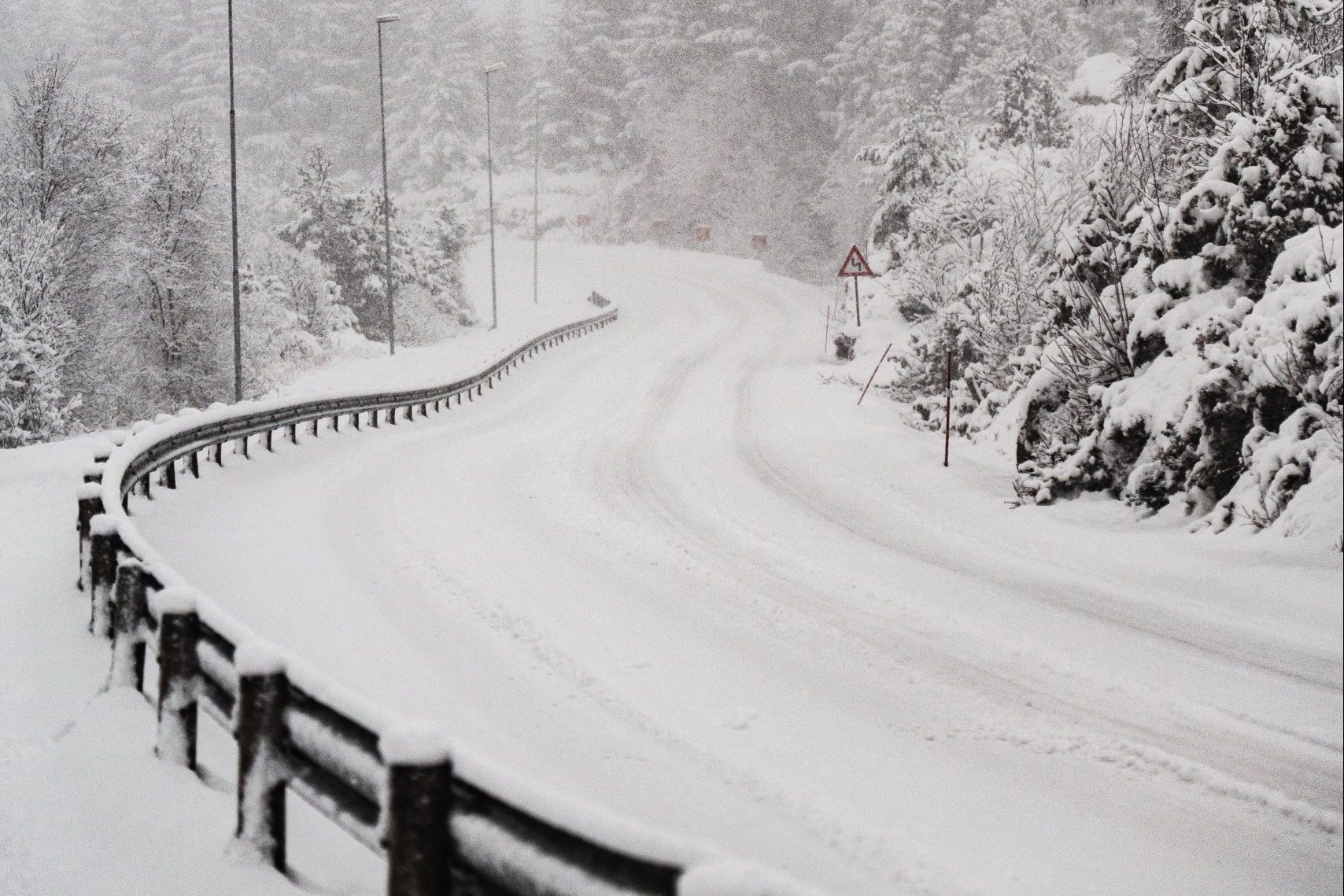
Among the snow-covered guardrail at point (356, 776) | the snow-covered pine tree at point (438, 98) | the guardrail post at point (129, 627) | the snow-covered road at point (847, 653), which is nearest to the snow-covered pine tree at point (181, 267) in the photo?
the snow-covered road at point (847, 653)

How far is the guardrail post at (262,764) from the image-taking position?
179 inches

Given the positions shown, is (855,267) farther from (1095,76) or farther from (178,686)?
(178,686)

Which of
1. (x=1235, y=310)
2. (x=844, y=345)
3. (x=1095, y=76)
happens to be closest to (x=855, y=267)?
(x=844, y=345)

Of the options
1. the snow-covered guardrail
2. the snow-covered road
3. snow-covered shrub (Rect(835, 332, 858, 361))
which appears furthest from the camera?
snow-covered shrub (Rect(835, 332, 858, 361))

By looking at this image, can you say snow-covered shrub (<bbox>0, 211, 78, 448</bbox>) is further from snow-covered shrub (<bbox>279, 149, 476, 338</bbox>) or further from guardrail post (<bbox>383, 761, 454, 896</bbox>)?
guardrail post (<bbox>383, 761, 454, 896</bbox>)

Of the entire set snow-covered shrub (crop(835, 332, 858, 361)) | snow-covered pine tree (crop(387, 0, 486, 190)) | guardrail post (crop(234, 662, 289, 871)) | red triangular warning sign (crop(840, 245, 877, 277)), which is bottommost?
snow-covered shrub (crop(835, 332, 858, 361))

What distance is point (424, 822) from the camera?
3406mm

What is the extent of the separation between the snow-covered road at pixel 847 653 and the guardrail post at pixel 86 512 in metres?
0.79

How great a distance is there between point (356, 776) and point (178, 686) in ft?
7.16

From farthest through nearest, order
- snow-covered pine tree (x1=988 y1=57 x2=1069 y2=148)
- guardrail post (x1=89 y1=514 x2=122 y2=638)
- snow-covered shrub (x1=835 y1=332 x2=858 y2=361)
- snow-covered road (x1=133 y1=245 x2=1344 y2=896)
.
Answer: snow-covered pine tree (x1=988 y1=57 x2=1069 y2=148), snow-covered shrub (x1=835 y1=332 x2=858 y2=361), guardrail post (x1=89 y1=514 x2=122 y2=638), snow-covered road (x1=133 y1=245 x2=1344 y2=896)

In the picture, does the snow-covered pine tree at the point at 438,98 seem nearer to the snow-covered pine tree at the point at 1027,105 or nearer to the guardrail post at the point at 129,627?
the snow-covered pine tree at the point at 1027,105

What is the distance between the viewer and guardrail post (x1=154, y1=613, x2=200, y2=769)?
569 cm

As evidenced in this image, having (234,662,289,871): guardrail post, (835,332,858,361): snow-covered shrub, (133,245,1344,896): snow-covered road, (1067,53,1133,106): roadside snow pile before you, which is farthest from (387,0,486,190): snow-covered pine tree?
(234,662,289,871): guardrail post

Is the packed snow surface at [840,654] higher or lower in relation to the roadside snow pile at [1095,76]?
lower
